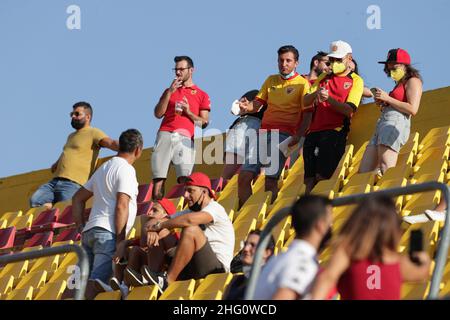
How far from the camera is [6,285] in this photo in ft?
34.1

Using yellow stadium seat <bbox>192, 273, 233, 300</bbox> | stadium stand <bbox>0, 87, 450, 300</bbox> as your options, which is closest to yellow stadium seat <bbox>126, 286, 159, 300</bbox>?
stadium stand <bbox>0, 87, 450, 300</bbox>

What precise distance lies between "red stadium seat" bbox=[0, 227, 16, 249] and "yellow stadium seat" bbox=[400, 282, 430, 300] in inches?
240

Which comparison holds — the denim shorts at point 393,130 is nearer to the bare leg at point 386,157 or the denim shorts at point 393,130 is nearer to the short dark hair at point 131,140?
the bare leg at point 386,157

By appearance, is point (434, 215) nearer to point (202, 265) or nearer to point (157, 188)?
point (202, 265)

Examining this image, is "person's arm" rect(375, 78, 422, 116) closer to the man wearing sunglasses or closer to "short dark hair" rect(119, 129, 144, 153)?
the man wearing sunglasses

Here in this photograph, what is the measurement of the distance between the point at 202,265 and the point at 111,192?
3.27 feet

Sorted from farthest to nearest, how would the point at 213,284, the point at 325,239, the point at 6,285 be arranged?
1. the point at 6,285
2. the point at 213,284
3. the point at 325,239

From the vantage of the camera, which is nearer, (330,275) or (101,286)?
(330,275)

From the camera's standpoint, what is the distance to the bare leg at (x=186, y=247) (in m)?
8.13

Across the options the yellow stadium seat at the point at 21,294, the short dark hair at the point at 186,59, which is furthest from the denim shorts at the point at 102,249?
the short dark hair at the point at 186,59

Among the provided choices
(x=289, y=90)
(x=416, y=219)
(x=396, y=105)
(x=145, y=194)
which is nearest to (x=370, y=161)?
(x=396, y=105)

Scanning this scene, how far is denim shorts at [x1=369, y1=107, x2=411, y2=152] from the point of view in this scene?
9.60 metres

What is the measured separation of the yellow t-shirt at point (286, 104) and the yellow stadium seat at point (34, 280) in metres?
2.23
